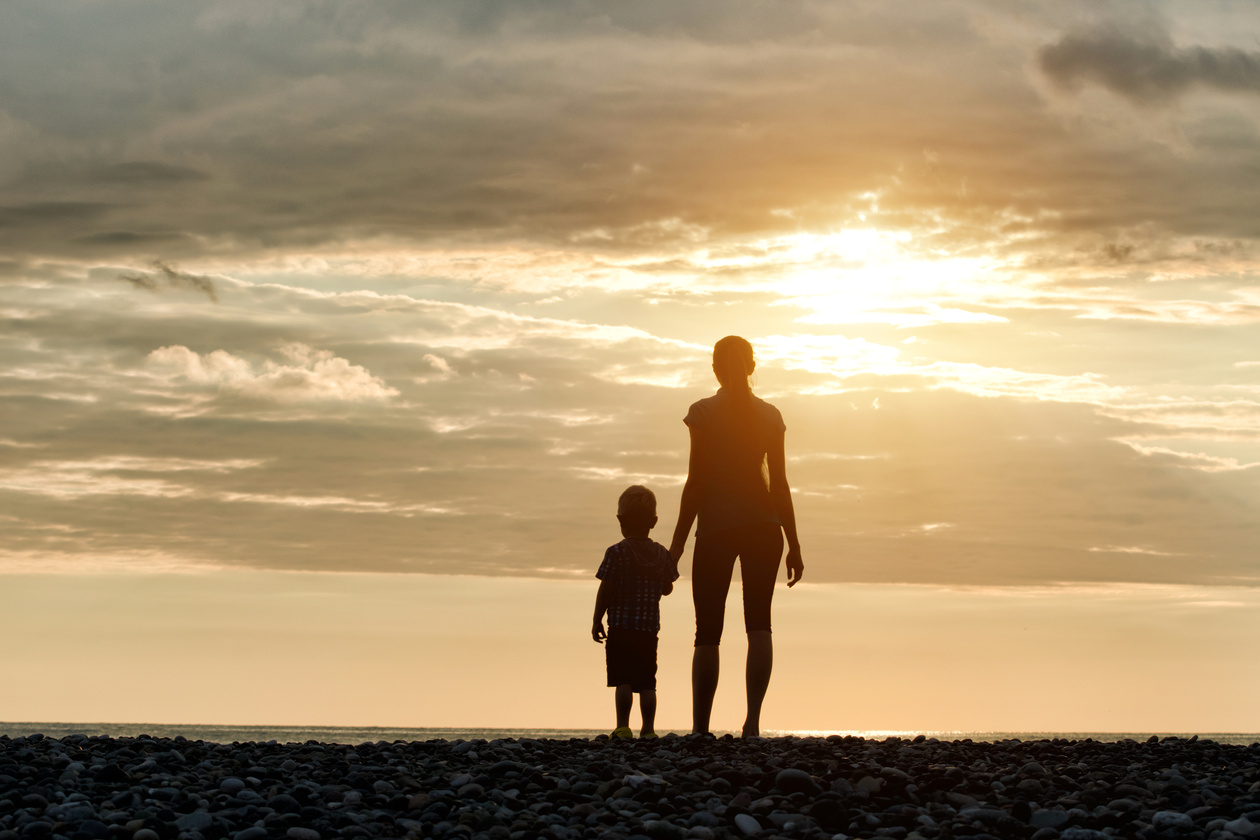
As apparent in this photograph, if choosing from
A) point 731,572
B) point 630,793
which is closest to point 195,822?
point 630,793

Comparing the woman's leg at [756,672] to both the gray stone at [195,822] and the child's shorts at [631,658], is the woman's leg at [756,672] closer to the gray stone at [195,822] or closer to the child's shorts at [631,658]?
the child's shorts at [631,658]

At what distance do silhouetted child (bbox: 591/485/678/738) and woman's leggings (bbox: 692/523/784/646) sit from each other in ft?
3.15

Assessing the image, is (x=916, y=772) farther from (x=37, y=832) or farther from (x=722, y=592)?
(x=37, y=832)

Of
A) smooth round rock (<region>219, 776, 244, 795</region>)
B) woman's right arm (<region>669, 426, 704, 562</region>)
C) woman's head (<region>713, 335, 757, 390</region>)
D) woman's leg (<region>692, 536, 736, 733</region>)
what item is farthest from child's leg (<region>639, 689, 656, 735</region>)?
smooth round rock (<region>219, 776, 244, 795</region>)

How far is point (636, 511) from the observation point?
37.4 feet

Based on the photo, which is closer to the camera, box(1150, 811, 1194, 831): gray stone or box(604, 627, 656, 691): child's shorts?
box(1150, 811, 1194, 831): gray stone

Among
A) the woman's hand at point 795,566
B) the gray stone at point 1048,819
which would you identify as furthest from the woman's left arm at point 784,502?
the gray stone at point 1048,819

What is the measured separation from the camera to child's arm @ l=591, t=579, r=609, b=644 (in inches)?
446

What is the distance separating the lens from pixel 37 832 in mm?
6465

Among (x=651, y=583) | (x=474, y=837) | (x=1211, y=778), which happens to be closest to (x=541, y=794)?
(x=474, y=837)

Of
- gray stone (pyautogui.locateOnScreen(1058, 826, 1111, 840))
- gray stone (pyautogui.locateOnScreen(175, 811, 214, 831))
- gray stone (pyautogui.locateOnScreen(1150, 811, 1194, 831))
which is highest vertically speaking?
gray stone (pyautogui.locateOnScreen(1150, 811, 1194, 831))

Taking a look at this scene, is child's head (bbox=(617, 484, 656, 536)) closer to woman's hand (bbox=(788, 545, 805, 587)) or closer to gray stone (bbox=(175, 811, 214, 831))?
woman's hand (bbox=(788, 545, 805, 587))

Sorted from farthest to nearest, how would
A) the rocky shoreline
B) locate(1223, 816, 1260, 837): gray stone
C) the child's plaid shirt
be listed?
the child's plaid shirt → the rocky shoreline → locate(1223, 816, 1260, 837): gray stone

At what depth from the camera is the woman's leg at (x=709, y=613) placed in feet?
33.6
